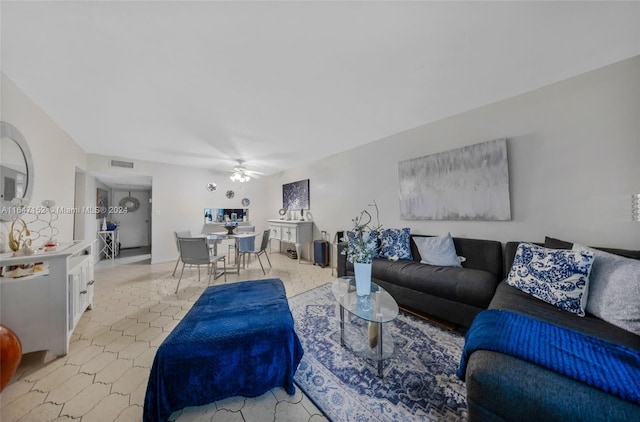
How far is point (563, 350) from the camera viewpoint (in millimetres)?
989

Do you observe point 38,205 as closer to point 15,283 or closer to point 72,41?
point 15,283

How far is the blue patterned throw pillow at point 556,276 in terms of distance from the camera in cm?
141

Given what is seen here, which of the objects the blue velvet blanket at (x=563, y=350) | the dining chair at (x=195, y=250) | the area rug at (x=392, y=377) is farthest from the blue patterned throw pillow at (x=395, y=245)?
the dining chair at (x=195, y=250)

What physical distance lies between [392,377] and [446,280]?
1086mm

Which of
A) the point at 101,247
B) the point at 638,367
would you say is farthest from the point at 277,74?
the point at 101,247

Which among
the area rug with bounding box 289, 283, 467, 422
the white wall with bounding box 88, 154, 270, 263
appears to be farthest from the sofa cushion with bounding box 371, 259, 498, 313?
the white wall with bounding box 88, 154, 270, 263

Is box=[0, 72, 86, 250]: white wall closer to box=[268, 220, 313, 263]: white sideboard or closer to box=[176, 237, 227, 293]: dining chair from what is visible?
box=[176, 237, 227, 293]: dining chair

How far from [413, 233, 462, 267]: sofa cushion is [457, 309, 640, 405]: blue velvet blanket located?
111 centimetres

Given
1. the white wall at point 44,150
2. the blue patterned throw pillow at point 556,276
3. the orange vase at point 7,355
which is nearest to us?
the orange vase at point 7,355

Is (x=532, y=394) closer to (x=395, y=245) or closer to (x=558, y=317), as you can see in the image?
(x=558, y=317)

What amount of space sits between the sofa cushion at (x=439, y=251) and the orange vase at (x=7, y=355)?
3.40 meters

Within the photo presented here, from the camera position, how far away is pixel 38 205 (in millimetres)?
2248

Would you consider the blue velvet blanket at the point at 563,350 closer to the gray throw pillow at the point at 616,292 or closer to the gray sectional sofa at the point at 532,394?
the gray sectional sofa at the point at 532,394

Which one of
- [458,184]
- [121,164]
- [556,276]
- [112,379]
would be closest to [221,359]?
[112,379]
